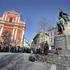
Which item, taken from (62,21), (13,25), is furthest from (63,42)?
(13,25)

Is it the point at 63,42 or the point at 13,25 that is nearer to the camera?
the point at 63,42

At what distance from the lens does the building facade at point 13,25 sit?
123 feet

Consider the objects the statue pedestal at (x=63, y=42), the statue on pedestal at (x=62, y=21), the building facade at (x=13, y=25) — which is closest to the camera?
the statue pedestal at (x=63, y=42)

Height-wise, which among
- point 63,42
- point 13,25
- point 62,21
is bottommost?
point 63,42

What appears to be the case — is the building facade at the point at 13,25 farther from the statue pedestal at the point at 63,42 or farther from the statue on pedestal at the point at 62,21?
the statue pedestal at the point at 63,42

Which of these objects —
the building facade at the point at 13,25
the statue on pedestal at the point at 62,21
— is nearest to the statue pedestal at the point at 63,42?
the statue on pedestal at the point at 62,21

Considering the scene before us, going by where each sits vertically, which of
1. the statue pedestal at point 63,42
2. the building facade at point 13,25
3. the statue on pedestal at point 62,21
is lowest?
the statue pedestal at point 63,42

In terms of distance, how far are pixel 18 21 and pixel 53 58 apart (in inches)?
1296

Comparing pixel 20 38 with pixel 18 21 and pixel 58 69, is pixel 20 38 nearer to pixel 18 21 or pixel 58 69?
pixel 18 21

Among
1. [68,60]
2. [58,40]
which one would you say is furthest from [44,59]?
[58,40]

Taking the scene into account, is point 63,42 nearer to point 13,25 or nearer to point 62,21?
point 62,21

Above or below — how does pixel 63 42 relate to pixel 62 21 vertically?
below

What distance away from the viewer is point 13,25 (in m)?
38.9

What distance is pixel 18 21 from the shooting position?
4050 cm
